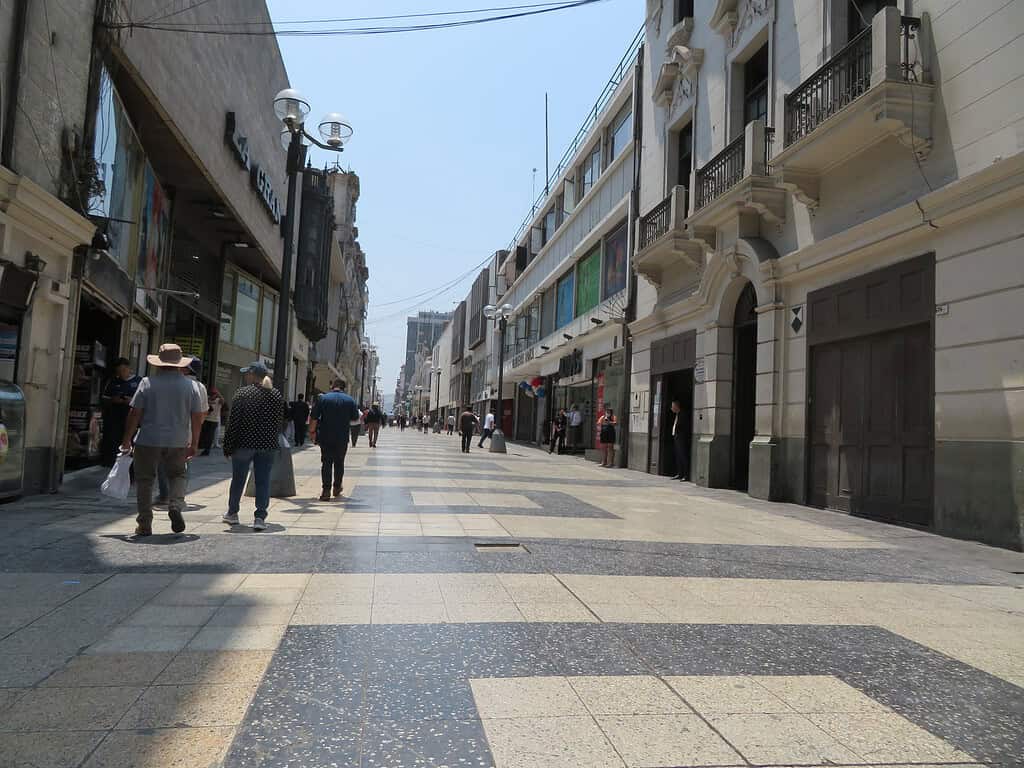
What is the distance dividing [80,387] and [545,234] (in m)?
27.7

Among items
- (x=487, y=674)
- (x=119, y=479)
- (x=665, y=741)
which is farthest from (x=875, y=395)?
(x=119, y=479)

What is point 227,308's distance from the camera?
882 inches

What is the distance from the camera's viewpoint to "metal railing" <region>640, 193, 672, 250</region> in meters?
17.2

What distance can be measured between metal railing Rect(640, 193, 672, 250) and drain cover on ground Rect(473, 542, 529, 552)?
12083 mm

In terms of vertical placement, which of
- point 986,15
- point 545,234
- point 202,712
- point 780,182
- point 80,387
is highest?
point 545,234

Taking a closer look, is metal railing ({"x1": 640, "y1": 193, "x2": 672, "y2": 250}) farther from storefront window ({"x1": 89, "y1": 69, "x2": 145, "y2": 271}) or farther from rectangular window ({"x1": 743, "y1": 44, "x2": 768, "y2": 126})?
storefront window ({"x1": 89, "y1": 69, "x2": 145, "y2": 271})

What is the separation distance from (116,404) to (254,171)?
11060 millimetres

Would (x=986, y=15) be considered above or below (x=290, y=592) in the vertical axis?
above

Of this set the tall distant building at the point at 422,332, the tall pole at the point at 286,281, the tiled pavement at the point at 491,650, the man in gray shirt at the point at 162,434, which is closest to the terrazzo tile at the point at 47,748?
the tiled pavement at the point at 491,650

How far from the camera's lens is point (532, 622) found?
4168 millimetres

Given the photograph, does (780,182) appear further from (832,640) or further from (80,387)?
(80,387)

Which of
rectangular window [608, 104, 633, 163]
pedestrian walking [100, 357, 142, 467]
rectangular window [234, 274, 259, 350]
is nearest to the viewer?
pedestrian walking [100, 357, 142, 467]

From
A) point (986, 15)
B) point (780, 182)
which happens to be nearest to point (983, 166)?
point (986, 15)

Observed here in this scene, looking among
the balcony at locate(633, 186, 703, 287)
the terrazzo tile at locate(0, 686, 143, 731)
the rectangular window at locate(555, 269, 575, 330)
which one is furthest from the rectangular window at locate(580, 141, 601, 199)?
the terrazzo tile at locate(0, 686, 143, 731)
